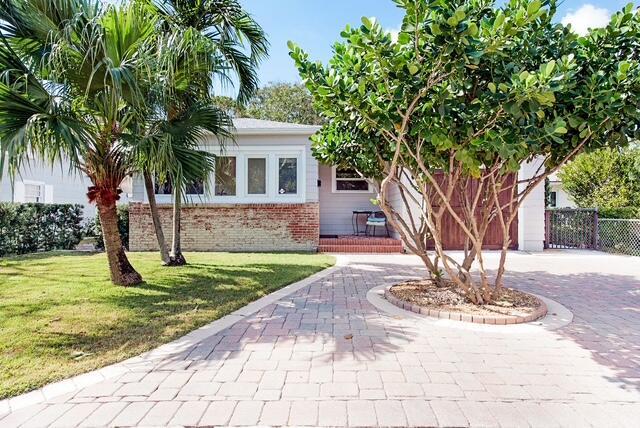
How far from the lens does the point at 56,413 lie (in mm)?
2568

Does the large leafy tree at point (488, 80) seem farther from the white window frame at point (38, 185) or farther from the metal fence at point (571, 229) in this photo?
the white window frame at point (38, 185)

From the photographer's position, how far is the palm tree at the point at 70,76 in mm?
4438

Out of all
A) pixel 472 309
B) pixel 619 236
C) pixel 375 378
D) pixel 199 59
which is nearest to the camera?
pixel 375 378

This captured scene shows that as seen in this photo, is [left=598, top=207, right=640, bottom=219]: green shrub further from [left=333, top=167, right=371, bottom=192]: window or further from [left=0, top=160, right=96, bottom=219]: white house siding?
[left=0, top=160, right=96, bottom=219]: white house siding

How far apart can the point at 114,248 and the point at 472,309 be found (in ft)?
18.7

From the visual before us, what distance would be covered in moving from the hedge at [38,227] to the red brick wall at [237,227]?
91.0 inches

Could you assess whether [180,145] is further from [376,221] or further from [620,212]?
[620,212]

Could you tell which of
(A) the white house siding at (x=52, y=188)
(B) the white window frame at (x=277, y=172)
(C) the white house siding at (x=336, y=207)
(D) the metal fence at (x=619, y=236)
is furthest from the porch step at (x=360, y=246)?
(A) the white house siding at (x=52, y=188)

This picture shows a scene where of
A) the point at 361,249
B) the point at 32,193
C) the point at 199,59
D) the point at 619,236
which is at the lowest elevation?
the point at 361,249

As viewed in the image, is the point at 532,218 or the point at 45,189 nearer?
the point at 532,218

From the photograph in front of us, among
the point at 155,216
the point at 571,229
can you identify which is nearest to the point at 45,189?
the point at 155,216

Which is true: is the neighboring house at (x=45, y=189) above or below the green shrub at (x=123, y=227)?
above

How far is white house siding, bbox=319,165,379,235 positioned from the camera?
1365 centimetres

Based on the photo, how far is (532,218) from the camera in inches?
453
